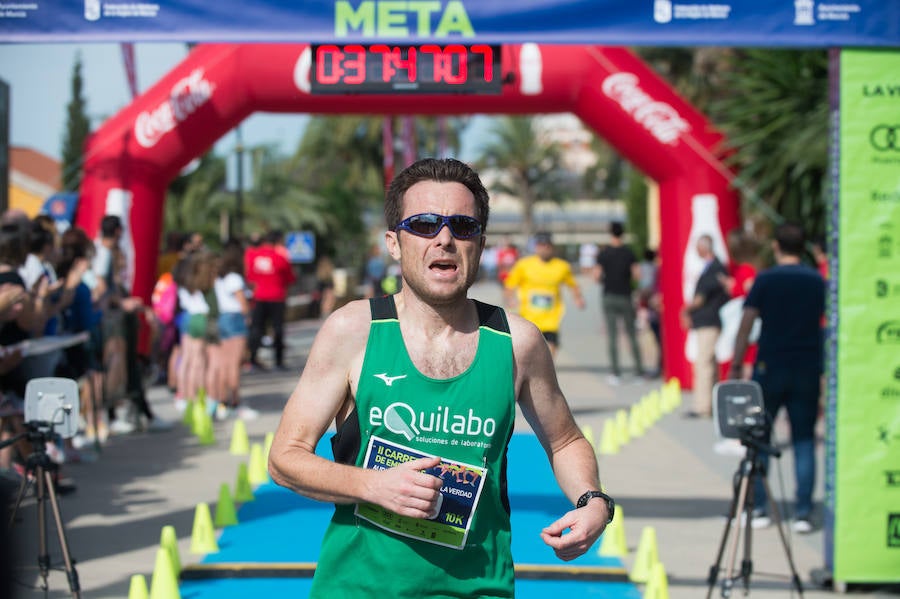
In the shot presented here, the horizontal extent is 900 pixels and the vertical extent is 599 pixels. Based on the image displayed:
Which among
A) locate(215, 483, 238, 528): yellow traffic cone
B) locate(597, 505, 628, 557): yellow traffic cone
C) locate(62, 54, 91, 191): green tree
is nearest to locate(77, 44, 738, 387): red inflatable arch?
locate(215, 483, 238, 528): yellow traffic cone

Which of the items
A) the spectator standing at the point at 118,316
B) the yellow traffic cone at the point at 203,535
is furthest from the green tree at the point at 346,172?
the yellow traffic cone at the point at 203,535

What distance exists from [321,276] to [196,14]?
1022 inches

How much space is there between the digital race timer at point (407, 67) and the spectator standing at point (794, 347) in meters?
2.50

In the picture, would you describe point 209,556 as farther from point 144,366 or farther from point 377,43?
point 144,366

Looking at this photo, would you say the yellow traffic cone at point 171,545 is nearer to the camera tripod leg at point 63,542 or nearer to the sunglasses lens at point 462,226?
the camera tripod leg at point 63,542

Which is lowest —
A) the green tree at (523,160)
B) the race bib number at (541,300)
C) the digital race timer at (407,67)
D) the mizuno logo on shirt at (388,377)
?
the race bib number at (541,300)

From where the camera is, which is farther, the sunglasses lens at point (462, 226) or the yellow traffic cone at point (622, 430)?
the yellow traffic cone at point (622, 430)

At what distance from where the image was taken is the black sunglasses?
124 inches

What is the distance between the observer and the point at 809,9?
6.14 meters

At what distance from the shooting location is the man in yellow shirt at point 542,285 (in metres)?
12.8

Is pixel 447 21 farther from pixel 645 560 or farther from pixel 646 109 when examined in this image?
pixel 646 109

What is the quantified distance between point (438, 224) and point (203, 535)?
4577 millimetres

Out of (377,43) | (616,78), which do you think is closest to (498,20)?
(377,43)

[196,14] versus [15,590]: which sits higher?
[196,14]
